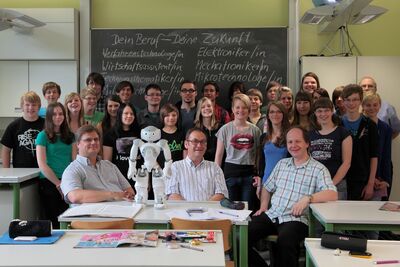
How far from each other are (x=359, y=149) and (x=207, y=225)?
6.33ft

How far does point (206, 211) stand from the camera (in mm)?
2777

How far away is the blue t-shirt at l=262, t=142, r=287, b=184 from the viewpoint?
12.1 ft

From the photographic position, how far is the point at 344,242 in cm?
205

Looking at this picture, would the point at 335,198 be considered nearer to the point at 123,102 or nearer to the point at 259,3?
the point at 123,102

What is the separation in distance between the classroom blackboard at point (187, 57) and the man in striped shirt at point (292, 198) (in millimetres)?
2473

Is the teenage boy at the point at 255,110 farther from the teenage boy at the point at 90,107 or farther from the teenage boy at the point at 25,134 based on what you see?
the teenage boy at the point at 25,134

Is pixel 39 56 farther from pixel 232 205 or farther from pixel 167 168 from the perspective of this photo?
pixel 232 205

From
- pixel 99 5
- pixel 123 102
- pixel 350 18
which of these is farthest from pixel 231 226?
pixel 99 5

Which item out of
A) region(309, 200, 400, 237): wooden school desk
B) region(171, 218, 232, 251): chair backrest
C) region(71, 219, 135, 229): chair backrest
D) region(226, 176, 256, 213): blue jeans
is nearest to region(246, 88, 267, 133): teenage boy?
region(226, 176, 256, 213): blue jeans

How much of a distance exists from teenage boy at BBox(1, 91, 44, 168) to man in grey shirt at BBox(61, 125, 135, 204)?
1173 mm

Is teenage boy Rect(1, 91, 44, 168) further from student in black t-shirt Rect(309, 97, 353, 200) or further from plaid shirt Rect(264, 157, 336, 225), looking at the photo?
student in black t-shirt Rect(309, 97, 353, 200)

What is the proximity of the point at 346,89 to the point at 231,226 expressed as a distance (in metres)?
1.88

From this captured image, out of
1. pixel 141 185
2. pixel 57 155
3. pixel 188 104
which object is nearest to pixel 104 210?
pixel 141 185

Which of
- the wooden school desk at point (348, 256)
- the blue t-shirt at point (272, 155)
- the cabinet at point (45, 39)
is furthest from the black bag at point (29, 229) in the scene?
the cabinet at point (45, 39)
